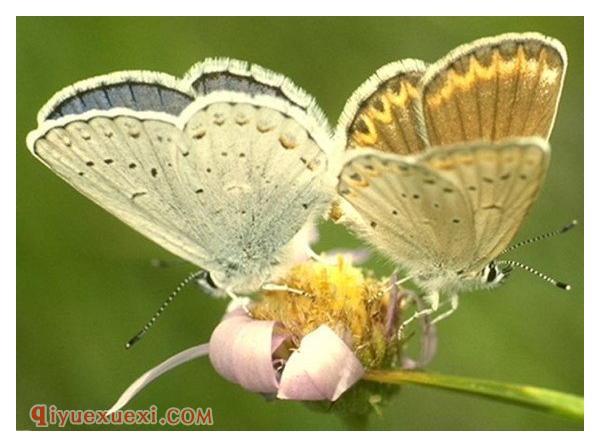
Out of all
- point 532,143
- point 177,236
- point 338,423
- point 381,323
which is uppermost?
point 532,143

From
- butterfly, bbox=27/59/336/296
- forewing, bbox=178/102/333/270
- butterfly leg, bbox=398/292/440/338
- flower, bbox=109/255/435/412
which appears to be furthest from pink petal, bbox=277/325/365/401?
forewing, bbox=178/102/333/270

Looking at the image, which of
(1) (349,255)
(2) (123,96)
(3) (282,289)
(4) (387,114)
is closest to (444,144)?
(4) (387,114)

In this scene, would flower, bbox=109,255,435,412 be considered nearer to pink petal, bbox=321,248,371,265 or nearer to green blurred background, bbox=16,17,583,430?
pink petal, bbox=321,248,371,265

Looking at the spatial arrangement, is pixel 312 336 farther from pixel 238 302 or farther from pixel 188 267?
pixel 188 267

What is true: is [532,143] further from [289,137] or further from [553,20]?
[553,20]

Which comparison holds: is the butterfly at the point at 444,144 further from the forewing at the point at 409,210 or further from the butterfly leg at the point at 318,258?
the butterfly leg at the point at 318,258

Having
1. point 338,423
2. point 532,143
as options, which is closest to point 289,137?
point 532,143
